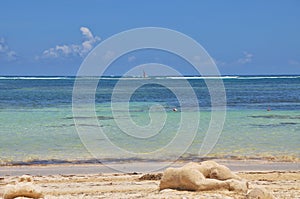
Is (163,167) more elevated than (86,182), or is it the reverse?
(163,167)

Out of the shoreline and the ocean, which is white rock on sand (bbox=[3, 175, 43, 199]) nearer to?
the shoreline

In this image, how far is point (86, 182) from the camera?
13547 mm

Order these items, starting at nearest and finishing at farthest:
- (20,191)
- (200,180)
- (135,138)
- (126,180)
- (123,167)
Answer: (20,191)
(200,180)
(126,180)
(123,167)
(135,138)

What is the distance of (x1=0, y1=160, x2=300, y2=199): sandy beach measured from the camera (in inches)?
441

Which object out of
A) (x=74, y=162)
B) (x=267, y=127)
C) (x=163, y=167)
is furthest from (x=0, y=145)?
(x=267, y=127)

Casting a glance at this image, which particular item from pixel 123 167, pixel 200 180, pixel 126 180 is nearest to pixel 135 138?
pixel 123 167

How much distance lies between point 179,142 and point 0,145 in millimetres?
6785

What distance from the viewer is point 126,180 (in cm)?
1364

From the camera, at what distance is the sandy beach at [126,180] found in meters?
11.2

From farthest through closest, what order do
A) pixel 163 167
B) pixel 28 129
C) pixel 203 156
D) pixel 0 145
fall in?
pixel 28 129
pixel 0 145
pixel 203 156
pixel 163 167

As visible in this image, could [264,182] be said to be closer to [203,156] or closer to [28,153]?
[203,156]

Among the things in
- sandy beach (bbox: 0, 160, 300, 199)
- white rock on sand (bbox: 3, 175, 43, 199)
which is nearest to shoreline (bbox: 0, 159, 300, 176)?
sandy beach (bbox: 0, 160, 300, 199)

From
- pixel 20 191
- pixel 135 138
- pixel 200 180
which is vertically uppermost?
pixel 135 138

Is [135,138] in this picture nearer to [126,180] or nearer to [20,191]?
[126,180]
